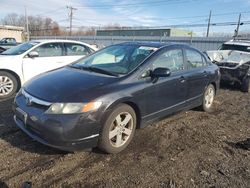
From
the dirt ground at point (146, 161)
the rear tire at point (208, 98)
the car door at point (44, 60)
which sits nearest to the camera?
the dirt ground at point (146, 161)

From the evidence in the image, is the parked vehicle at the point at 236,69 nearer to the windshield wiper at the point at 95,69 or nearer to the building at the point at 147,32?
the windshield wiper at the point at 95,69

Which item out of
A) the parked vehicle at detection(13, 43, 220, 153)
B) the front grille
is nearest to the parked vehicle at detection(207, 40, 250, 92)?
the parked vehicle at detection(13, 43, 220, 153)

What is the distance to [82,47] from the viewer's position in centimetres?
809

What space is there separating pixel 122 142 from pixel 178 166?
0.87m

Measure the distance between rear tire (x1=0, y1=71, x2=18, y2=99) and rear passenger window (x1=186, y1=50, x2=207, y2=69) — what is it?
4.44m

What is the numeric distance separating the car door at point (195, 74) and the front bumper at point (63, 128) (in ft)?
8.01

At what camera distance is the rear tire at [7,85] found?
647 cm

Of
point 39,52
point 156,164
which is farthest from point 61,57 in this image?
point 156,164

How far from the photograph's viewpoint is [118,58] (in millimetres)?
4637

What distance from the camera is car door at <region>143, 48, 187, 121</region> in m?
4.09

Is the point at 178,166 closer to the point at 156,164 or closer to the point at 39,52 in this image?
the point at 156,164

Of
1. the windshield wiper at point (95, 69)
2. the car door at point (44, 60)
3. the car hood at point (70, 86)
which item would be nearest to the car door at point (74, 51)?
the car door at point (44, 60)

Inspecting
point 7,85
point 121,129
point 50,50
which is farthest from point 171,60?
point 7,85

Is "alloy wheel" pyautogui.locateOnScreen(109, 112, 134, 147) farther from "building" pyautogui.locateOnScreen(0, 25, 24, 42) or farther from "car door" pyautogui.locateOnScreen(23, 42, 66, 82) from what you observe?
"building" pyautogui.locateOnScreen(0, 25, 24, 42)
